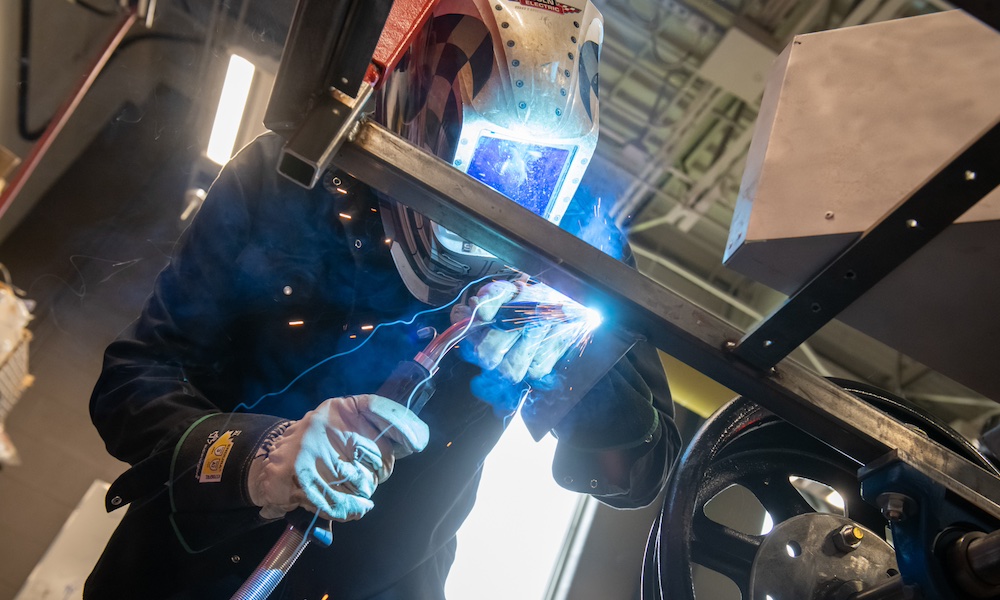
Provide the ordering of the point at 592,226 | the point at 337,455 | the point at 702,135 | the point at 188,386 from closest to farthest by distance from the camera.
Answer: the point at 337,455
the point at 188,386
the point at 592,226
the point at 702,135

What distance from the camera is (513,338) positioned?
152 cm

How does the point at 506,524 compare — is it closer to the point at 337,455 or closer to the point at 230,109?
the point at 337,455

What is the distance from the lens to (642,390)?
5.70 ft

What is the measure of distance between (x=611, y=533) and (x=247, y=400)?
2095 millimetres

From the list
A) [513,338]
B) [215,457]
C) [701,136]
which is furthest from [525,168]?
[701,136]

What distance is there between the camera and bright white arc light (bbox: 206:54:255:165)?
5.95 ft


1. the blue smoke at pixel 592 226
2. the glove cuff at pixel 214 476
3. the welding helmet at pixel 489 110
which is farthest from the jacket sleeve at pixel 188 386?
the blue smoke at pixel 592 226

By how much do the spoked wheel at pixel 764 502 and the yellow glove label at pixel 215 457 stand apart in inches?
32.3

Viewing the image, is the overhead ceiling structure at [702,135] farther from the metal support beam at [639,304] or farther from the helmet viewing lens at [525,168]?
the metal support beam at [639,304]

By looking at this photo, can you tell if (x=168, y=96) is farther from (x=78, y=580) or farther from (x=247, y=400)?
(x=78, y=580)

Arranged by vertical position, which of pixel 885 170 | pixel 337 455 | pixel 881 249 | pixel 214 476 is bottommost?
pixel 214 476

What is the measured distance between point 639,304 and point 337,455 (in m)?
0.60

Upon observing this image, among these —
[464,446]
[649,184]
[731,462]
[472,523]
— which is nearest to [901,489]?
[731,462]

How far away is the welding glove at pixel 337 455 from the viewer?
1.21 m
